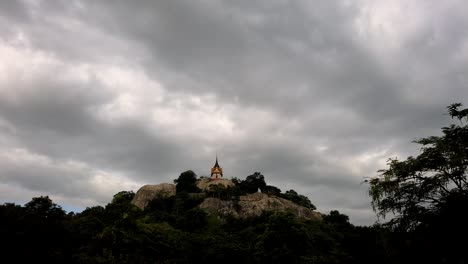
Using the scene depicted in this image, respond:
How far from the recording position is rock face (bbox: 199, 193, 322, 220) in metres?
120

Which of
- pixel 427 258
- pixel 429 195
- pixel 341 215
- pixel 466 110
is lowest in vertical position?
pixel 427 258

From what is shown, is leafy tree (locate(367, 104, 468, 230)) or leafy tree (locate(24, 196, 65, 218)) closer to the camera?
leafy tree (locate(367, 104, 468, 230))

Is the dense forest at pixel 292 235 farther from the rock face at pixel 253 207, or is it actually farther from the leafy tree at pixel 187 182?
the leafy tree at pixel 187 182

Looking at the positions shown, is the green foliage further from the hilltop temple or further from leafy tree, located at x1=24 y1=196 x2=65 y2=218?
the hilltop temple

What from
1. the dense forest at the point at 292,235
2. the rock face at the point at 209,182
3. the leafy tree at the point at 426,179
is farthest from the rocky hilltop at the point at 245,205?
the leafy tree at the point at 426,179

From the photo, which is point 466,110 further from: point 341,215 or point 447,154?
point 341,215

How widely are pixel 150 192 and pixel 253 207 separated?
40096 mm

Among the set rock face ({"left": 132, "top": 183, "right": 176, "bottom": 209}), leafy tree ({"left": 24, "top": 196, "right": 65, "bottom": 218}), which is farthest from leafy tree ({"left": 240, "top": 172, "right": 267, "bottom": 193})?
leafy tree ({"left": 24, "top": 196, "right": 65, "bottom": 218})

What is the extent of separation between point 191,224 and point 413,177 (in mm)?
75686

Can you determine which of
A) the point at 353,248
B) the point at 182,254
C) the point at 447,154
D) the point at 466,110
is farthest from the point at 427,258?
the point at 353,248

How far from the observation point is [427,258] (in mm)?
13617

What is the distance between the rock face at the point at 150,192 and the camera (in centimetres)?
13471

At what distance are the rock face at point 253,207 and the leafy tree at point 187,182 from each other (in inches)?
934

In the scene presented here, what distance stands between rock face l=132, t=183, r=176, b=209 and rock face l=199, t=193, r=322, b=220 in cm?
1994
